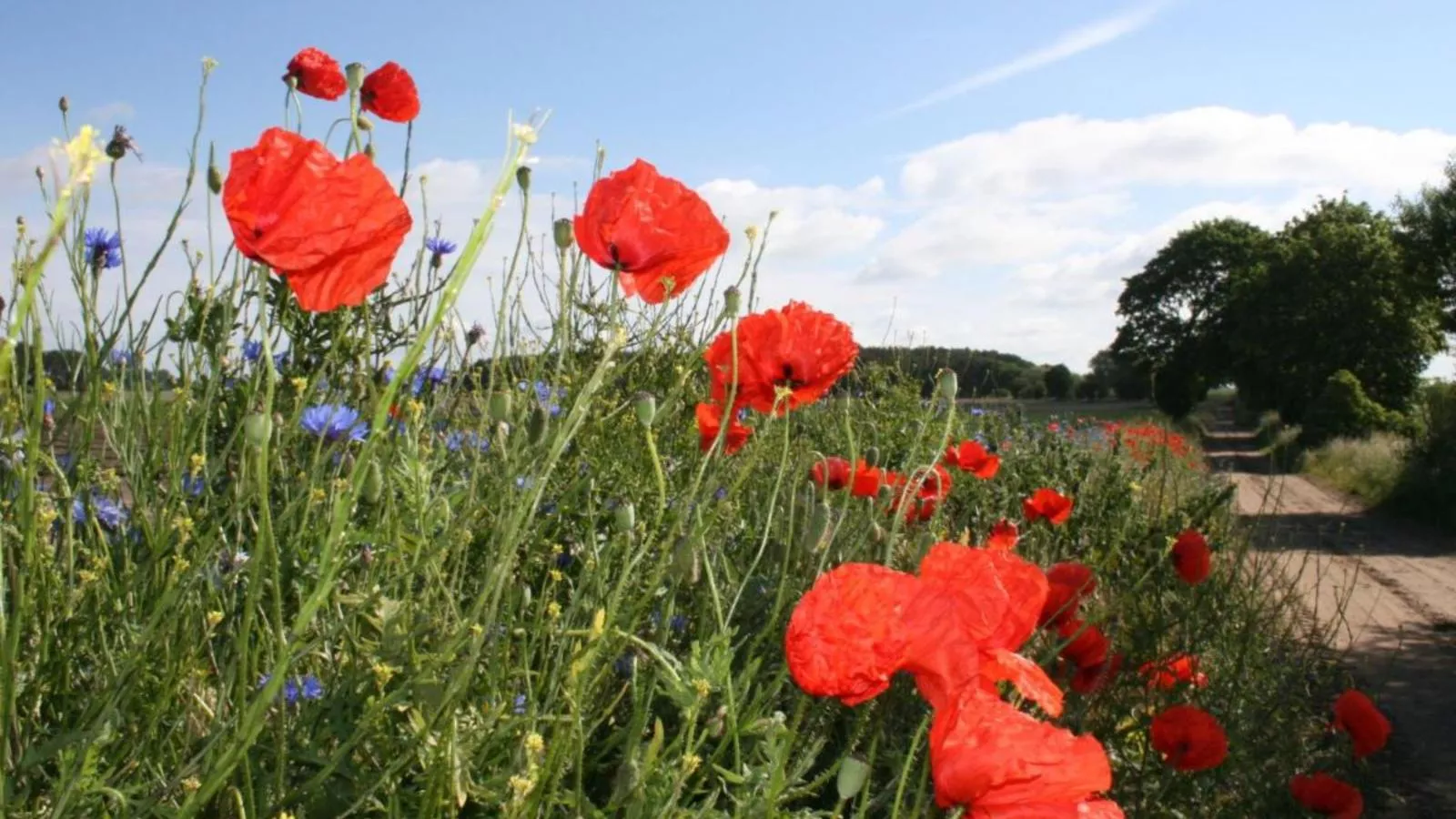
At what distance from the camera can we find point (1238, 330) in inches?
1258

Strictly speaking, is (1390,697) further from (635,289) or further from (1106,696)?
(635,289)

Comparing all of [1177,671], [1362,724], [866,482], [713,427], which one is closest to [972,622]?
[713,427]

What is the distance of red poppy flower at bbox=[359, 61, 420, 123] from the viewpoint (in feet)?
8.02

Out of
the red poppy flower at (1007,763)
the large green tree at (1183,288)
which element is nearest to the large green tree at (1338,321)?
the large green tree at (1183,288)

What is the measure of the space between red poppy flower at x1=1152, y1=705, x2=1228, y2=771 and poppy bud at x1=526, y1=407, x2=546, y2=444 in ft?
6.18

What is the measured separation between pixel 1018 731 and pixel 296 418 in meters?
0.95

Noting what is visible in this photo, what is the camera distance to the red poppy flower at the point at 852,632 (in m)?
1.24

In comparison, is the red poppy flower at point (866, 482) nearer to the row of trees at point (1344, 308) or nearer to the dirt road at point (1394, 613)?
the dirt road at point (1394, 613)

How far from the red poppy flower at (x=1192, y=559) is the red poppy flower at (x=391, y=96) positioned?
2045 millimetres

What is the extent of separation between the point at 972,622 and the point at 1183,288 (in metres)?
43.5

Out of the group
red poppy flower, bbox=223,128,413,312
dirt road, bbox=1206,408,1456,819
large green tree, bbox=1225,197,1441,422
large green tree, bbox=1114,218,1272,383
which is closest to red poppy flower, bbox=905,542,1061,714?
red poppy flower, bbox=223,128,413,312

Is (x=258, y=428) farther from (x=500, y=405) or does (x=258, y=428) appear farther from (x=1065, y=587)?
(x=1065, y=587)

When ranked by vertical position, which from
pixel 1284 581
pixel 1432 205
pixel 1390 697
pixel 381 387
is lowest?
pixel 1390 697

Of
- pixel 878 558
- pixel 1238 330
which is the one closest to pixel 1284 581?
pixel 878 558
